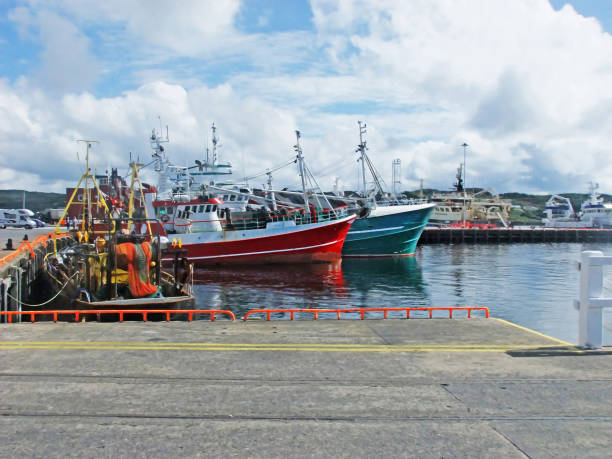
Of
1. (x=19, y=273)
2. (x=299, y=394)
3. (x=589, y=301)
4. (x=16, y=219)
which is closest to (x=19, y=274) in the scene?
(x=19, y=273)

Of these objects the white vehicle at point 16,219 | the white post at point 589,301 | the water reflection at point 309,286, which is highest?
the white vehicle at point 16,219

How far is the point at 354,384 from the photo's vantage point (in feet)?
17.0

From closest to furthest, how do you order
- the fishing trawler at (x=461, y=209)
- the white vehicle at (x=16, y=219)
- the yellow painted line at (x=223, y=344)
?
the yellow painted line at (x=223, y=344), the white vehicle at (x=16, y=219), the fishing trawler at (x=461, y=209)

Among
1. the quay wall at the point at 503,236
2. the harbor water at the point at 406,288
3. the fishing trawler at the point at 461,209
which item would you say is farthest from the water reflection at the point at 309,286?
the fishing trawler at the point at 461,209

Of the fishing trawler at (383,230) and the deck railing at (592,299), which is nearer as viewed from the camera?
the deck railing at (592,299)

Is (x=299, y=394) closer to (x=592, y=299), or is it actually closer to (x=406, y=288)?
(x=592, y=299)

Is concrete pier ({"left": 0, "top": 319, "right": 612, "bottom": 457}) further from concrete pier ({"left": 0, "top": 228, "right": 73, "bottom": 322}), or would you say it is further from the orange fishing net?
the orange fishing net

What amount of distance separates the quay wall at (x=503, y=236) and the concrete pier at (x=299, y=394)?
6904 centimetres

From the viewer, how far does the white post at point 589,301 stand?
633 centimetres

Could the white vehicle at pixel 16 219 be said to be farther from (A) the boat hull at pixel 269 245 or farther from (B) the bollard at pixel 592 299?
(B) the bollard at pixel 592 299

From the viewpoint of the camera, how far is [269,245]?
3819 centimetres

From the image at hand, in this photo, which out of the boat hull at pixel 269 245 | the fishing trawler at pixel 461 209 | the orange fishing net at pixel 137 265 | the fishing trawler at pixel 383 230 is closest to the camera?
the orange fishing net at pixel 137 265

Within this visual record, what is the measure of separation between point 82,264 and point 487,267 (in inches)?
1262

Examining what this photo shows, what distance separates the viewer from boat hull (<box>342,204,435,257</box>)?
4516 cm
